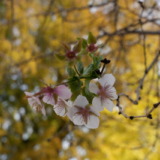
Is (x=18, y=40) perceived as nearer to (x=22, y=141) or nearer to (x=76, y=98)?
(x=22, y=141)

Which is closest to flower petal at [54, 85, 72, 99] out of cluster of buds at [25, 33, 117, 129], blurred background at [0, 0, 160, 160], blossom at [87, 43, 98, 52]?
cluster of buds at [25, 33, 117, 129]

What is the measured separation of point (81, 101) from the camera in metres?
0.53

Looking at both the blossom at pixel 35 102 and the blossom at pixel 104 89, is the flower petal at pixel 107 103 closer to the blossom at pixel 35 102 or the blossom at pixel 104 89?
the blossom at pixel 104 89

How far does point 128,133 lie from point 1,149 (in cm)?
138

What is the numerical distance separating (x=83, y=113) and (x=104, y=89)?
57mm

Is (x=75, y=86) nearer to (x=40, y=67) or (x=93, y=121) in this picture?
(x=93, y=121)

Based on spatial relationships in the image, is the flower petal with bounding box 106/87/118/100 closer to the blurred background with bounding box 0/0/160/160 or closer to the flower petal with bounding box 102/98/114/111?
the flower petal with bounding box 102/98/114/111

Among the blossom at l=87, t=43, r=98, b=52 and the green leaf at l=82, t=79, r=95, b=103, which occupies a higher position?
the blossom at l=87, t=43, r=98, b=52

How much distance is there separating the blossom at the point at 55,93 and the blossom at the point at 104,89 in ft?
0.16

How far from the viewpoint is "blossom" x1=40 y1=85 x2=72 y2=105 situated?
52 cm

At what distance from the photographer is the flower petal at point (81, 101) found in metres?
0.53

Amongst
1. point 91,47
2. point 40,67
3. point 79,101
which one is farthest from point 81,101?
point 40,67

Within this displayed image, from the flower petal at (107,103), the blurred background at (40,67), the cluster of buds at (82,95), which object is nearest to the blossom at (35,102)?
the cluster of buds at (82,95)

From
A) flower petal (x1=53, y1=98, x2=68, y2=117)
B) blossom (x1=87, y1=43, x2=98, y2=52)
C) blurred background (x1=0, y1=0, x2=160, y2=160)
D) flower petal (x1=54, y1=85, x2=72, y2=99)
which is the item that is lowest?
blurred background (x1=0, y1=0, x2=160, y2=160)
